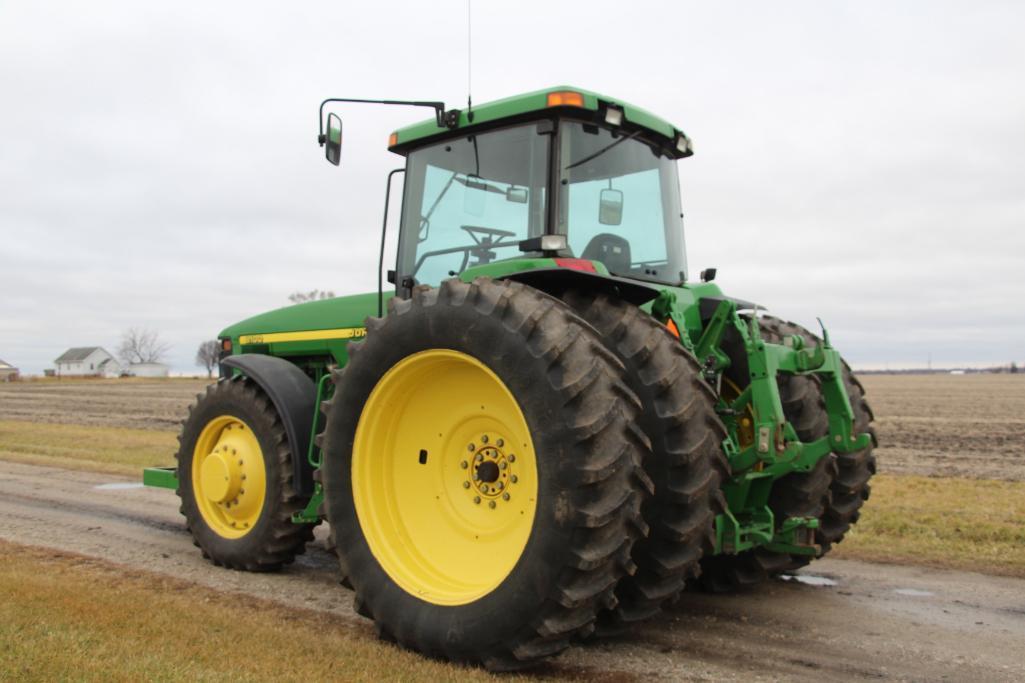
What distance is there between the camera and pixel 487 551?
435 cm

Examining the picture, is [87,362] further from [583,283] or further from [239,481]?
[583,283]

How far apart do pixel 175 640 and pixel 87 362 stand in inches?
5160

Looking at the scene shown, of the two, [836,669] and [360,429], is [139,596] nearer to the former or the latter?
[360,429]

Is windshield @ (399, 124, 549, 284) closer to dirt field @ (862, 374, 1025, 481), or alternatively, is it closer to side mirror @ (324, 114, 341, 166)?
side mirror @ (324, 114, 341, 166)

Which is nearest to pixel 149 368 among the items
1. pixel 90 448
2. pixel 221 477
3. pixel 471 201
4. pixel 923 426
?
pixel 90 448

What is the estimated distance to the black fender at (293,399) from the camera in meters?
5.92

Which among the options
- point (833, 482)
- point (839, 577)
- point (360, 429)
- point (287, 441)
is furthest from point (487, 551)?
point (839, 577)

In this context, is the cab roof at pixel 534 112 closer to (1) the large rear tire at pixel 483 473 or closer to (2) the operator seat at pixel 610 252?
(2) the operator seat at pixel 610 252

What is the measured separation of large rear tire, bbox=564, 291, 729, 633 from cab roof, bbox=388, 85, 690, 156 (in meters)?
1.43

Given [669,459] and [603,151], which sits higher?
[603,151]

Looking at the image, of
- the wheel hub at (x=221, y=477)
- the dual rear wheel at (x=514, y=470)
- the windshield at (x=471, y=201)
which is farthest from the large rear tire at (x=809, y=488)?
the wheel hub at (x=221, y=477)

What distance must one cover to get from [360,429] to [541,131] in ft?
6.43

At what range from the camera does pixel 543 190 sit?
493 centimetres

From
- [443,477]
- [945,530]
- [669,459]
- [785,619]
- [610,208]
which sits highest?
[610,208]
